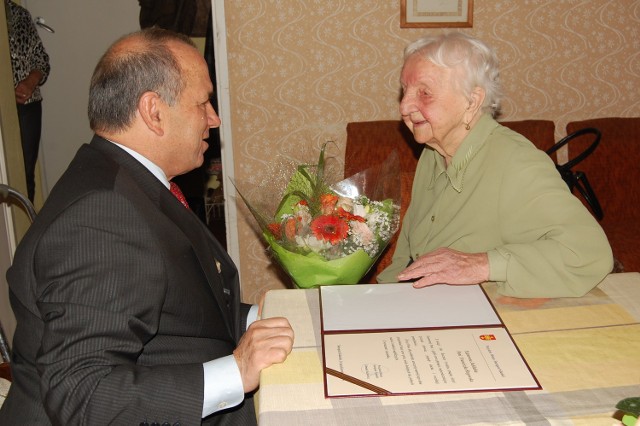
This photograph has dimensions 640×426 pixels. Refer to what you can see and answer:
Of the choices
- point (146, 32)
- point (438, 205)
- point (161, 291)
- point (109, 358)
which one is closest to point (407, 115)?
point (438, 205)

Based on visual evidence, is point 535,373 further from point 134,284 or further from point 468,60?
point 468,60

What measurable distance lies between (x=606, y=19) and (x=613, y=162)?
833mm

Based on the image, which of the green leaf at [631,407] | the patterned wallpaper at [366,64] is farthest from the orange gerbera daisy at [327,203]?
the patterned wallpaper at [366,64]

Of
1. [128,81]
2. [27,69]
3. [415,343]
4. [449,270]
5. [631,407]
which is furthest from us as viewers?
[27,69]

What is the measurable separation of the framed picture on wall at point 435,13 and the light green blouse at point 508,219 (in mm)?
1390

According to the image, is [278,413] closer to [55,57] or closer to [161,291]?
[161,291]

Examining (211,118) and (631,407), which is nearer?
(631,407)

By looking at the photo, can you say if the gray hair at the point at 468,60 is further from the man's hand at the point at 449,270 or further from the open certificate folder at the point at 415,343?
the open certificate folder at the point at 415,343

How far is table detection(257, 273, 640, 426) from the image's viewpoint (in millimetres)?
1135

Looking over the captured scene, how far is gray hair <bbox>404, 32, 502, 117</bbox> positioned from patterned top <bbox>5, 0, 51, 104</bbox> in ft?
10.4

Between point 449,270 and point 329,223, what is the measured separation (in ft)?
1.08

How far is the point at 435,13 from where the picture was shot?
141 inches

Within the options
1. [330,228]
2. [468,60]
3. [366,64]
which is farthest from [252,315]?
Answer: [366,64]

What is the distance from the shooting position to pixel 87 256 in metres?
1.24
